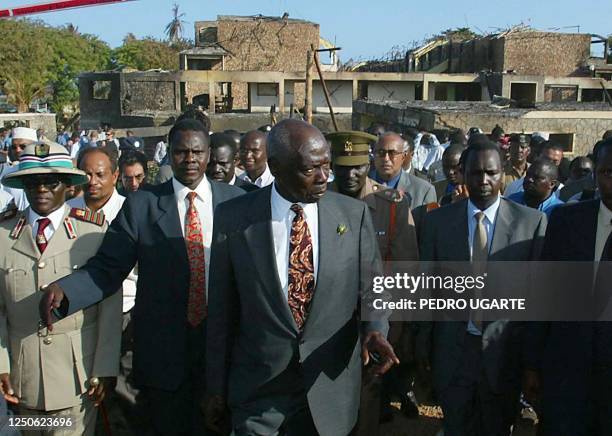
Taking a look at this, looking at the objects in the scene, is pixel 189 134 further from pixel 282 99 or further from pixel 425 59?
pixel 425 59

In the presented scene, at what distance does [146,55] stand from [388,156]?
→ 5486 centimetres

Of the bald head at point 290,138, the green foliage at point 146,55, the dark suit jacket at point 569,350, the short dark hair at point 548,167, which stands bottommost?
the dark suit jacket at point 569,350

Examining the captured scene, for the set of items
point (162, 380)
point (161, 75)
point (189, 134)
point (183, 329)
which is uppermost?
point (161, 75)

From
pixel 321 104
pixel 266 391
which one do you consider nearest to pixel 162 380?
pixel 266 391

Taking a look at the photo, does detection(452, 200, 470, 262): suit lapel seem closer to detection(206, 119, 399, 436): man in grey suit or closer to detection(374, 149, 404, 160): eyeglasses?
detection(206, 119, 399, 436): man in grey suit

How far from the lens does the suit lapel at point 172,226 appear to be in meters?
3.36

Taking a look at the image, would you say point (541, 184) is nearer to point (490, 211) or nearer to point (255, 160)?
point (490, 211)

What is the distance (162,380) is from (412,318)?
1.46 metres

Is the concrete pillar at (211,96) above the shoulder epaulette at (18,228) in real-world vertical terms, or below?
above

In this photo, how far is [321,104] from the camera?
124ft

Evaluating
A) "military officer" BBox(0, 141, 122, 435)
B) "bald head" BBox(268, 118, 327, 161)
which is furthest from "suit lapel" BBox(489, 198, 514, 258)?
"military officer" BBox(0, 141, 122, 435)

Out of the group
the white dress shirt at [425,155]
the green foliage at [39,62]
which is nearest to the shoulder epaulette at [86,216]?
the white dress shirt at [425,155]

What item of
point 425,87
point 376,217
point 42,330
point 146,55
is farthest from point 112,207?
point 146,55

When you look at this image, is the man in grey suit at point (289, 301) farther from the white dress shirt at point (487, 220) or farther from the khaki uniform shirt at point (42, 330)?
the white dress shirt at point (487, 220)
